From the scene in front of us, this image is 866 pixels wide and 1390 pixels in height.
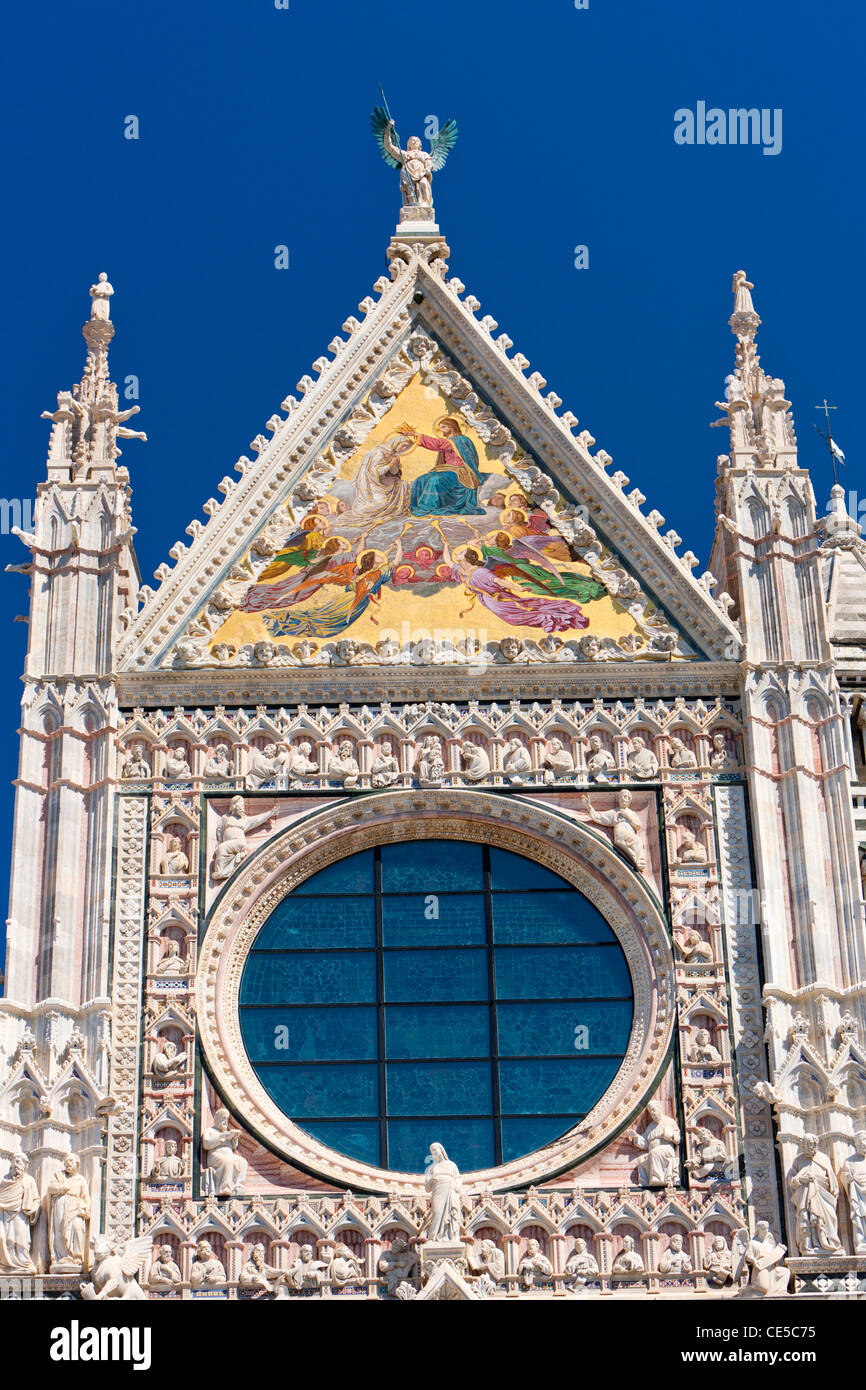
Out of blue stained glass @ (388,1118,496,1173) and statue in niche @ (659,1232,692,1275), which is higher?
blue stained glass @ (388,1118,496,1173)

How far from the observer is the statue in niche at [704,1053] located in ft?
65.0

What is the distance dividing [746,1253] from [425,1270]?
2366mm

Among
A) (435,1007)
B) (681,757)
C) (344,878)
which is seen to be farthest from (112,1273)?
(681,757)

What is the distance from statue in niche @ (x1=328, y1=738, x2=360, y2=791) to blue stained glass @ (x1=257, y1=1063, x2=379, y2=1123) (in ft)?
8.02

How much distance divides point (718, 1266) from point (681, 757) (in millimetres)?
4450

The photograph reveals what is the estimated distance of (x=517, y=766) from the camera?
21.2m

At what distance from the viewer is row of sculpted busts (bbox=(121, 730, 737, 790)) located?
69.3 ft

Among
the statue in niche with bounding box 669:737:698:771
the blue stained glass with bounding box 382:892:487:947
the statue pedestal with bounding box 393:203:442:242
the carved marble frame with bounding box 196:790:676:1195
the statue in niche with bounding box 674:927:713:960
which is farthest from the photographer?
the statue pedestal with bounding box 393:203:442:242

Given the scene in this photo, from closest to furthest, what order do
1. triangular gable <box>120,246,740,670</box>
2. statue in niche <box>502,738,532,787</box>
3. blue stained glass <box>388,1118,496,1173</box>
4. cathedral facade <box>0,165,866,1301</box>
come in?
cathedral facade <box>0,165,866,1301</box>, blue stained glass <box>388,1118,496,1173</box>, statue in niche <box>502,738,532,787</box>, triangular gable <box>120,246,740,670</box>

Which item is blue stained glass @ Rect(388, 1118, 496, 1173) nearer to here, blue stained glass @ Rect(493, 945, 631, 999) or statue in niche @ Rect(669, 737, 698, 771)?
blue stained glass @ Rect(493, 945, 631, 999)

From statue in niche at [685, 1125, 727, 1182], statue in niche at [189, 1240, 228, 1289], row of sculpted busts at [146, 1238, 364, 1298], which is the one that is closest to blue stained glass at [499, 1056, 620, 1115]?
statue in niche at [685, 1125, 727, 1182]

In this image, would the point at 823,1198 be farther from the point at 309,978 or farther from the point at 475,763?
the point at 475,763

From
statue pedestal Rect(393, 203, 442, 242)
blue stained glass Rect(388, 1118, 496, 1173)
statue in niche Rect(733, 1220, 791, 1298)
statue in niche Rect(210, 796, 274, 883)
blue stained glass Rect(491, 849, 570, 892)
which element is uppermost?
statue pedestal Rect(393, 203, 442, 242)
